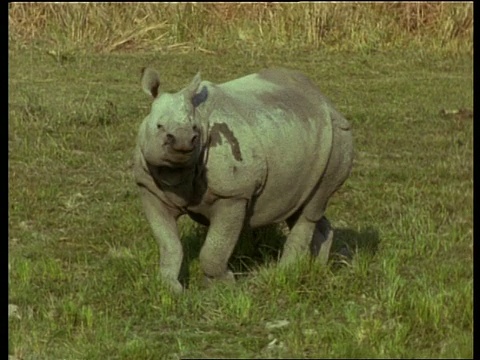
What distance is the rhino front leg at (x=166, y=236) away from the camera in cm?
602

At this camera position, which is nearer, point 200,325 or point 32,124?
point 200,325

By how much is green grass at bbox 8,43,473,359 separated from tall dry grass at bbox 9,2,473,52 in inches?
134

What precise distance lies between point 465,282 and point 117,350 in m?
1.98

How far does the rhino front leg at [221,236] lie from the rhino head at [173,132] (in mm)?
382

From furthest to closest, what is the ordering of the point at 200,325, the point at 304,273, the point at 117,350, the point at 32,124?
the point at 32,124 < the point at 304,273 < the point at 200,325 < the point at 117,350

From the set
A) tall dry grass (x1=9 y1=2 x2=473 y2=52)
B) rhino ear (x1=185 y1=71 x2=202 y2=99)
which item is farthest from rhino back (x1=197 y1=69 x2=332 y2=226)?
tall dry grass (x1=9 y1=2 x2=473 y2=52)

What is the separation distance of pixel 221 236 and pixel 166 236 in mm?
306

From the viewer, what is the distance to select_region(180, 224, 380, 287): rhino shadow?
6.73 m

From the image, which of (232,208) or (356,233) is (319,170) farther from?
(356,233)

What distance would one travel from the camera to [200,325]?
5820 mm

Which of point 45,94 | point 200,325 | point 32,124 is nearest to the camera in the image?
point 200,325

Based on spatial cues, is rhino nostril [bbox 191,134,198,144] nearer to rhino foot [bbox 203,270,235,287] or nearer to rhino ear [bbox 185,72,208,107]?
rhino ear [bbox 185,72,208,107]

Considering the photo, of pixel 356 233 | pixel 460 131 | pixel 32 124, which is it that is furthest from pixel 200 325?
pixel 460 131

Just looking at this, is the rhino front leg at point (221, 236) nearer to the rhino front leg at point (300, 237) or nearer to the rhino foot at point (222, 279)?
the rhino foot at point (222, 279)
